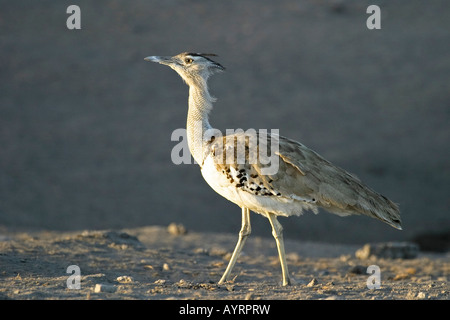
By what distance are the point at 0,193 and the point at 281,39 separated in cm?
533

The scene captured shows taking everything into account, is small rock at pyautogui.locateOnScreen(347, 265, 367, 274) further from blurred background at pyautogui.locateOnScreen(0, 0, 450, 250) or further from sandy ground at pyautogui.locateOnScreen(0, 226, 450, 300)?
blurred background at pyautogui.locateOnScreen(0, 0, 450, 250)

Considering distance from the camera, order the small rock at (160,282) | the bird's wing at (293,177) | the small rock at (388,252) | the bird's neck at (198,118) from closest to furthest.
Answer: the bird's wing at (293,177) < the small rock at (160,282) < the bird's neck at (198,118) < the small rock at (388,252)

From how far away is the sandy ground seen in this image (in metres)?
3.98

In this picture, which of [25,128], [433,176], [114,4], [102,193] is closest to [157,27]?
[114,4]

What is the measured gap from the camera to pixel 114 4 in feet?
41.4

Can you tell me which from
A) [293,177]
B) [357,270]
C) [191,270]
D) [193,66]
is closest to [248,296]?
[293,177]

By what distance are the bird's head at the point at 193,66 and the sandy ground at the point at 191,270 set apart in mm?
1317

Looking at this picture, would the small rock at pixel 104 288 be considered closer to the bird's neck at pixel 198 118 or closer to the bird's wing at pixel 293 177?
the bird's wing at pixel 293 177

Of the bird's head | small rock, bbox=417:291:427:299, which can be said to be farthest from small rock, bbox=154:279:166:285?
small rock, bbox=417:291:427:299

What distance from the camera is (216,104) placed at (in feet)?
33.6

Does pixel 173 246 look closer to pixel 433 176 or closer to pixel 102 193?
pixel 102 193

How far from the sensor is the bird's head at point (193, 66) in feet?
16.2

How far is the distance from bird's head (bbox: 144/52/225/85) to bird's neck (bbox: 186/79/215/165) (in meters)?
0.04

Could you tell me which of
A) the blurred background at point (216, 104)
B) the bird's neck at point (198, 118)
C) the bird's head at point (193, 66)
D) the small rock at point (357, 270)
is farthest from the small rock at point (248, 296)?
the blurred background at point (216, 104)
